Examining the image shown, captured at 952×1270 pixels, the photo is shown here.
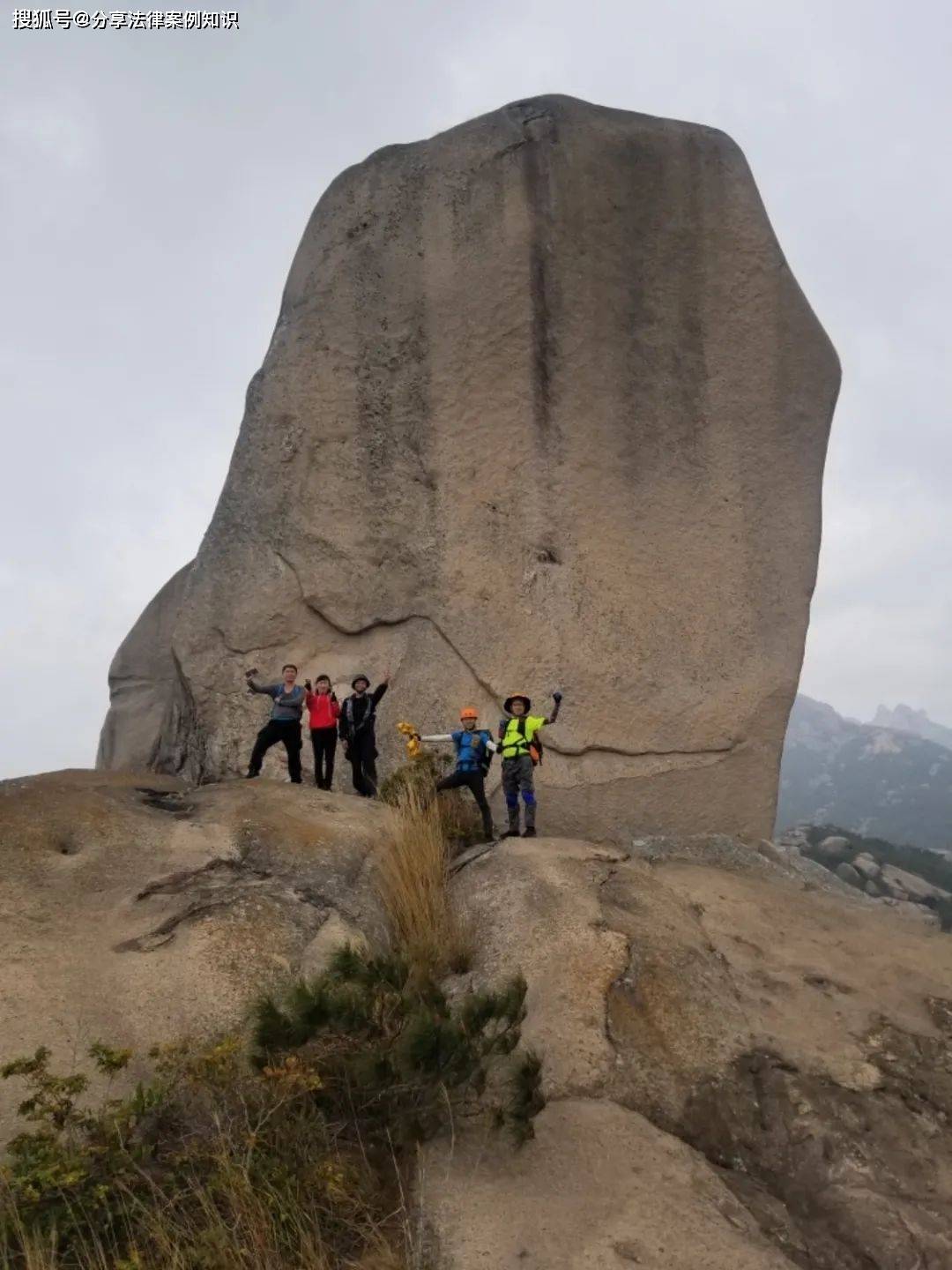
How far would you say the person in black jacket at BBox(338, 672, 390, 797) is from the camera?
7047 mm

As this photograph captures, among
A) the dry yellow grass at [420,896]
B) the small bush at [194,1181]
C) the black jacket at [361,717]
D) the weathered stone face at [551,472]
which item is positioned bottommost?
the small bush at [194,1181]

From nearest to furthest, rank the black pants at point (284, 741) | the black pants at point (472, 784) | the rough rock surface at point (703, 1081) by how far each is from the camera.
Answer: the rough rock surface at point (703, 1081) → the black pants at point (472, 784) → the black pants at point (284, 741)

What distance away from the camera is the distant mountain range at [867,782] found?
298ft

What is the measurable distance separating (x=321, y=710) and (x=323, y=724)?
0.10 metres

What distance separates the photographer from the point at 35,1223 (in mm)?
2523

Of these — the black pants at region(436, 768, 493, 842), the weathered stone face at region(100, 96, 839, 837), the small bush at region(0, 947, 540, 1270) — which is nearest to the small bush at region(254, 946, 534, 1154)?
the small bush at region(0, 947, 540, 1270)

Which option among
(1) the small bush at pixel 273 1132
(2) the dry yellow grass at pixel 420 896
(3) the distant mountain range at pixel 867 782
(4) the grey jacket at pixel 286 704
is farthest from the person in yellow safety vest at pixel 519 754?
(3) the distant mountain range at pixel 867 782

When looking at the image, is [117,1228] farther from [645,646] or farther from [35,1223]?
[645,646]

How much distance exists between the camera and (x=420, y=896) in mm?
4598

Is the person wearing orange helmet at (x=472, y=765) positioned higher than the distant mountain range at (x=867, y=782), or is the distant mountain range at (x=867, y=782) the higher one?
the person wearing orange helmet at (x=472, y=765)

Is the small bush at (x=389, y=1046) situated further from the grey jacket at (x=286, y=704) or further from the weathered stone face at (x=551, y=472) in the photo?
the weathered stone face at (x=551, y=472)

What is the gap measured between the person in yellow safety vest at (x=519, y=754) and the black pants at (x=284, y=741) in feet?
4.79

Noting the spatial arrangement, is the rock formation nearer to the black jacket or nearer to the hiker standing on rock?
the hiker standing on rock

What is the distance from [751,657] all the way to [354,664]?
9.70ft
